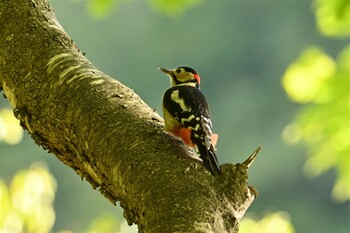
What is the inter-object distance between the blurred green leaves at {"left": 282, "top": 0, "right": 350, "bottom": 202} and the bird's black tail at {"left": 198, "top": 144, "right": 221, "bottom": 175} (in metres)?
0.33

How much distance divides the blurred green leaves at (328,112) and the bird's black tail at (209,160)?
33 centimetres

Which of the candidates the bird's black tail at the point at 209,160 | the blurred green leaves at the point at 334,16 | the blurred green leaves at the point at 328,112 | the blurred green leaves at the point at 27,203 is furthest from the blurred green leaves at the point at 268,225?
the blurred green leaves at the point at 27,203

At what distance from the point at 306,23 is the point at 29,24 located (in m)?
4.68

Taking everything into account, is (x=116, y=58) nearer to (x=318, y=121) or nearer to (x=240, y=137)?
(x=240, y=137)

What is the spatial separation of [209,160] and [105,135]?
0.27 meters

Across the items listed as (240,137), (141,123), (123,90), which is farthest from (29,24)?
(240,137)

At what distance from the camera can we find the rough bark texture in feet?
4.61

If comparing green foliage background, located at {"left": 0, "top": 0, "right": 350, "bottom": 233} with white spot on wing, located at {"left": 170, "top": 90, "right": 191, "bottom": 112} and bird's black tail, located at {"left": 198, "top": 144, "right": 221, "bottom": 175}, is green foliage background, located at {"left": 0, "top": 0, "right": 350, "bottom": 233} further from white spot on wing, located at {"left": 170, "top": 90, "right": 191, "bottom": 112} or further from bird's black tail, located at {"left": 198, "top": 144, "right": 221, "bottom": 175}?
bird's black tail, located at {"left": 198, "top": 144, "right": 221, "bottom": 175}

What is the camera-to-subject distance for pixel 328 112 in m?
2.04

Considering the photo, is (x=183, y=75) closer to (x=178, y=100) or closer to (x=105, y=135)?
(x=178, y=100)

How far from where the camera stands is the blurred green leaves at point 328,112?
203 cm

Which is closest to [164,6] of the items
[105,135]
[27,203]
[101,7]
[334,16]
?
[101,7]

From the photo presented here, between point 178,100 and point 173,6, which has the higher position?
point 173,6

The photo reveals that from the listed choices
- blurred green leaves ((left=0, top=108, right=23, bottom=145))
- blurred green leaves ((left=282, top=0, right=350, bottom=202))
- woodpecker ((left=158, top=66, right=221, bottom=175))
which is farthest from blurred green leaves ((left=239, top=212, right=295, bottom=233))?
blurred green leaves ((left=0, top=108, right=23, bottom=145))
